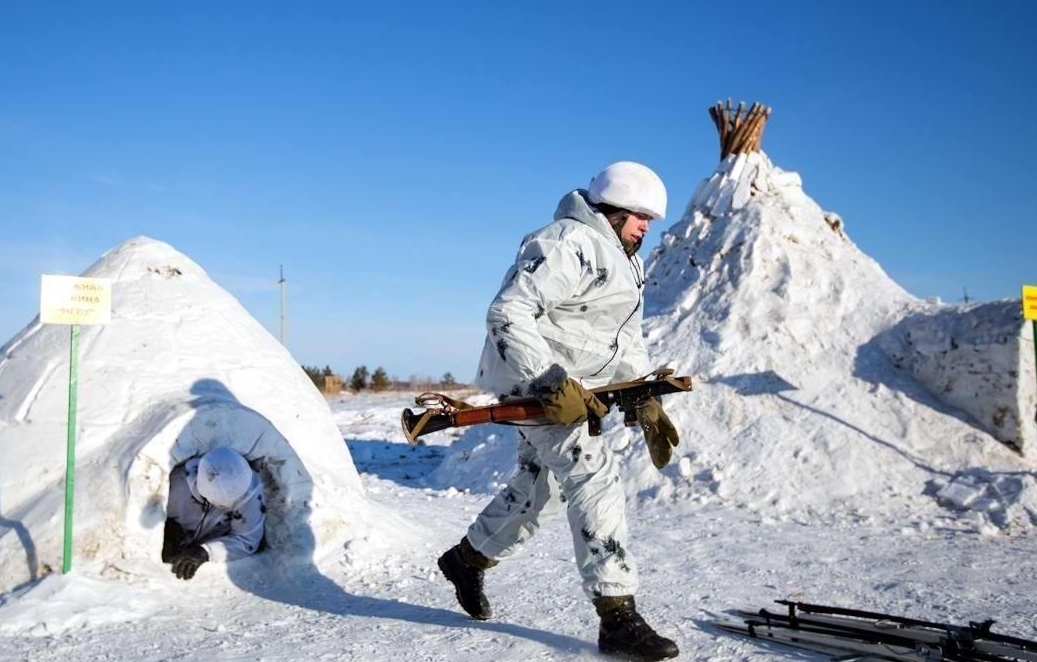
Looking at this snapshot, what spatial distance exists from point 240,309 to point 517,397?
3.40 meters

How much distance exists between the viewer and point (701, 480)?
6324mm

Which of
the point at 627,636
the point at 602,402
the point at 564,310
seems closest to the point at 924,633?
the point at 627,636

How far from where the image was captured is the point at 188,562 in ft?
12.4

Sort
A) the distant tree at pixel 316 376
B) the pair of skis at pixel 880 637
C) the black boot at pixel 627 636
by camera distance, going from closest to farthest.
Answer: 1. the pair of skis at pixel 880 637
2. the black boot at pixel 627 636
3. the distant tree at pixel 316 376

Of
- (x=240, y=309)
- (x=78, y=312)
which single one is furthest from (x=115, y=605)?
(x=240, y=309)

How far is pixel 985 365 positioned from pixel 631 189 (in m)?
4.94

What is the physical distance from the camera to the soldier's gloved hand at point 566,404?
260cm

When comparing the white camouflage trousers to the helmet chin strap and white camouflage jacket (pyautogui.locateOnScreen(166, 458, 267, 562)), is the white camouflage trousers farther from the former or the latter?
white camouflage jacket (pyautogui.locateOnScreen(166, 458, 267, 562))

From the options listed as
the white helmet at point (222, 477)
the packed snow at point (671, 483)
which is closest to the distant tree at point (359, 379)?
the packed snow at point (671, 483)

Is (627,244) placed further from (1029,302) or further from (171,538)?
(1029,302)

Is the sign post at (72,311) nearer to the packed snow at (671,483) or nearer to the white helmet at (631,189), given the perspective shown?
the packed snow at (671,483)

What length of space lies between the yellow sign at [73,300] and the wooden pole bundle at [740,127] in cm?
711

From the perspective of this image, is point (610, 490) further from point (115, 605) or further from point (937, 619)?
point (115, 605)

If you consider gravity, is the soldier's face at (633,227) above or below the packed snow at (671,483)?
above
